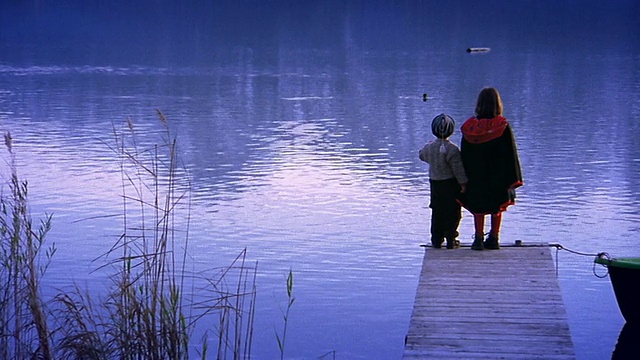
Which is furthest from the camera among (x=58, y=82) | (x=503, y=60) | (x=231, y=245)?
(x=503, y=60)

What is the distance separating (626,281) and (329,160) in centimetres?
912

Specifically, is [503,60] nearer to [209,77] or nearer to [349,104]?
[209,77]

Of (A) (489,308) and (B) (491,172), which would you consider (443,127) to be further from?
(A) (489,308)

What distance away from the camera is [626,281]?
7168 millimetres

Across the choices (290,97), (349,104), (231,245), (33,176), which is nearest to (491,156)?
(231,245)

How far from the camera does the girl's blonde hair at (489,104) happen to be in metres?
7.38

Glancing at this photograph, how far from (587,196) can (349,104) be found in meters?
12.4

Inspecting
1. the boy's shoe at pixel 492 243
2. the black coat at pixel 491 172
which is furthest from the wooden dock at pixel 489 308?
the black coat at pixel 491 172

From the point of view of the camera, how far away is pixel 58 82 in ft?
105

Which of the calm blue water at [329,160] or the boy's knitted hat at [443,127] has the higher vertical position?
the boy's knitted hat at [443,127]

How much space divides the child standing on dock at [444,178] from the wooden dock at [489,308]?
0.14 meters

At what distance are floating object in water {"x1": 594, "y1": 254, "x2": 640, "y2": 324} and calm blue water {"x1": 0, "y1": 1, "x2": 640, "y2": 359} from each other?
0.47 metres

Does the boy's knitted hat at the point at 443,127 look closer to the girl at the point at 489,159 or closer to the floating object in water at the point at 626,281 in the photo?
the girl at the point at 489,159

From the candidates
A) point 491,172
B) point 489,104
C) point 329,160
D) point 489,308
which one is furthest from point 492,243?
point 329,160
